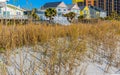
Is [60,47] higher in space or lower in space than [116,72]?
higher

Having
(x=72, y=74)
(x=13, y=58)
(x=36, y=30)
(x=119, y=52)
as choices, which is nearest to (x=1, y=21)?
(x=13, y=58)

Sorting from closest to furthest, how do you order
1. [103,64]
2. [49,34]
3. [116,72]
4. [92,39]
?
1. [116,72]
2. [103,64]
3. [49,34]
4. [92,39]

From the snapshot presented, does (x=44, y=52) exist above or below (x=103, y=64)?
above

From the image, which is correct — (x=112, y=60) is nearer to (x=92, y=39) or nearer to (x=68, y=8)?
(x=92, y=39)

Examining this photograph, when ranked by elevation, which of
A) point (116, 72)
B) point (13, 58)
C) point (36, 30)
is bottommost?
point (116, 72)

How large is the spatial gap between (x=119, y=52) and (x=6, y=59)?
2377mm

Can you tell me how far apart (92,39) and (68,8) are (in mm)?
51524

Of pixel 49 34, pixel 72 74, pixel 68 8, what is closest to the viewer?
pixel 72 74

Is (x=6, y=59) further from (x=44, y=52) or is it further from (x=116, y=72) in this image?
(x=116, y=72)

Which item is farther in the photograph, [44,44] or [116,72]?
[44,44]

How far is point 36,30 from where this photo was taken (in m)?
4.88

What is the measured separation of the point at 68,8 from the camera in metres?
56.2

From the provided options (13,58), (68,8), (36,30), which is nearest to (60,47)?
(13,58)

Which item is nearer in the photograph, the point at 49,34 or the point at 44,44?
the point at 44,44
